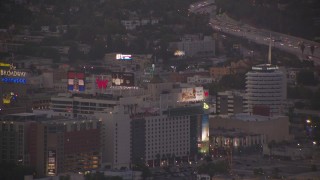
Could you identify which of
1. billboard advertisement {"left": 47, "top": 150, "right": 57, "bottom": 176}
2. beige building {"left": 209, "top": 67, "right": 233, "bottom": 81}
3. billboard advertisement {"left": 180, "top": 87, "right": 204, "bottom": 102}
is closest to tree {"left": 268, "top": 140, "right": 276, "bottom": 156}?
billboard advertisement {"left": 180, "top": 87, "right": 204, "bottom": 102}

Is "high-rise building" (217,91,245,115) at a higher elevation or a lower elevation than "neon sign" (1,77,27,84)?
lower

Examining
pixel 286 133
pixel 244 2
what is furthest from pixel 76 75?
pixel 244 2

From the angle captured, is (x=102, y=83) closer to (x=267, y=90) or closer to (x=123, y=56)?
(x=267, y=90)

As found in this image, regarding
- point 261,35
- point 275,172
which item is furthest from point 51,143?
point 261,35

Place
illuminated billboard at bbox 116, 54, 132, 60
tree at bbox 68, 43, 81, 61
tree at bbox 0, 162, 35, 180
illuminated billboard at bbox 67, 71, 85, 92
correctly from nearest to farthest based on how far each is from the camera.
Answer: tree at bbox 0, 162, 35, 180 < illuminated billboard at bbox 67, 71, 85, 92 < illuminated billboard at bbox 116, 54, 132, 60 < tree at bbox 68, 43, 81, 61

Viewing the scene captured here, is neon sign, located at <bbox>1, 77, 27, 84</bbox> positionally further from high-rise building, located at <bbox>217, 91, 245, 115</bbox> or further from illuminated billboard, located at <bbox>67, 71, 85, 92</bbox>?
high-rise building, located at <bbox>217, 91, 245, 115</bbox>

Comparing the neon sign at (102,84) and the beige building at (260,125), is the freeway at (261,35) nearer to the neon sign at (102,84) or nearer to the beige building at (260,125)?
the beige building at (260,125)
